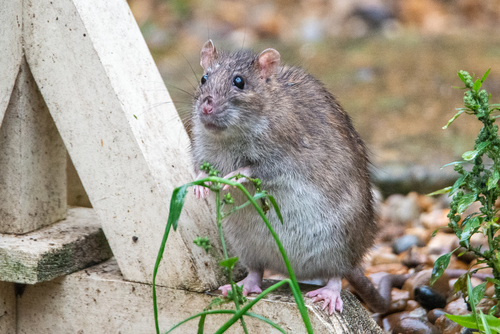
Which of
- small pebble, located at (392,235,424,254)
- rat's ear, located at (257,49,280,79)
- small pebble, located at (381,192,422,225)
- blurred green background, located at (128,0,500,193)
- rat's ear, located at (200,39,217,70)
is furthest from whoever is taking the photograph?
blurred green background, located at (128,0,500,193)

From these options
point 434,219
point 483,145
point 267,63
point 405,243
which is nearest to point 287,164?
point 267,63

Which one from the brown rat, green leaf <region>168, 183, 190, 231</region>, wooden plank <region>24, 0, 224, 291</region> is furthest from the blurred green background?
green leaf <region>168, 183, 190, 231</region>

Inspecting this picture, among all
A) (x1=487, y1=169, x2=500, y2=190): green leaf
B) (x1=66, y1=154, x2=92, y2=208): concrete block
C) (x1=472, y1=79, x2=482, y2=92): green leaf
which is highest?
(x1=66, y1=154, x2=92, y2=208): concrete block

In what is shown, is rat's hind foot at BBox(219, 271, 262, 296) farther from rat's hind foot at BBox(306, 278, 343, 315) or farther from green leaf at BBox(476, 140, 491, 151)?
green leaf at BBox(476, 140, 491, 151)

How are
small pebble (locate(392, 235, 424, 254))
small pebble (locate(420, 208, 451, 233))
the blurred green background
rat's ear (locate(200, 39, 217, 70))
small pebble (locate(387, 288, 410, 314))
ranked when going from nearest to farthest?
1. rat's ear (locate(200, 39, 217, 70))
2. small pebble (locate(387, 288, 410, 314))
3. small pebble (locate(392, 235, 424, 254))
4. small pebble (locate(420, 208, 451, 233))
5. the blurred green background

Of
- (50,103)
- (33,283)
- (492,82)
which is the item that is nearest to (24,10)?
(50,103)

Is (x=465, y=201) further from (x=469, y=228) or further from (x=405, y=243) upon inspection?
(x=405, y=243)

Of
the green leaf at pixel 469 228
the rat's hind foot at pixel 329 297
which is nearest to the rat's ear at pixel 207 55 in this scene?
the rat's hind foot at pixel 329 297
